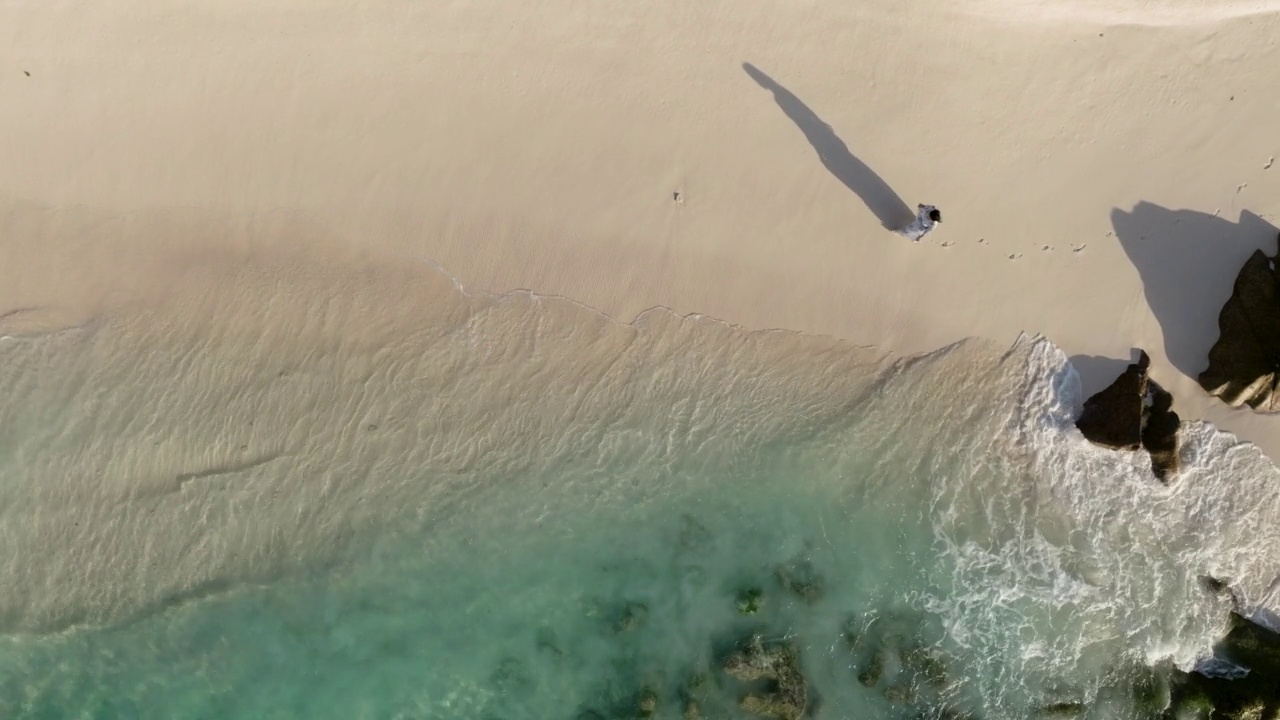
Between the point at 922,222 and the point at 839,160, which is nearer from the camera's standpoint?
the point at 922,222

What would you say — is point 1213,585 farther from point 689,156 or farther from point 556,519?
point 689,156

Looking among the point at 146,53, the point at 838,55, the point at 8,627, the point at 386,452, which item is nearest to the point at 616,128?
the point at 838,55

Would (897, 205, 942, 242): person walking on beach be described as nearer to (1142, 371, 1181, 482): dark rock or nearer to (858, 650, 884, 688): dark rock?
(1142, 371, 1181, 482): dark rock

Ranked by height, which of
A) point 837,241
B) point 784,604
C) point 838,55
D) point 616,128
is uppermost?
point 838,55

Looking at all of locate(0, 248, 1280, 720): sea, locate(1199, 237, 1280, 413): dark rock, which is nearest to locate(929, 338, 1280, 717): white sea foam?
locate(0, 248, 1280, 720): sea

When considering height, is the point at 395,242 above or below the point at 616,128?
below

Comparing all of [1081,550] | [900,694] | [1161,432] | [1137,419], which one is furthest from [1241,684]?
[900,694]

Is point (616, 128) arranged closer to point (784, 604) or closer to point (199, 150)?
point (199, 150)
